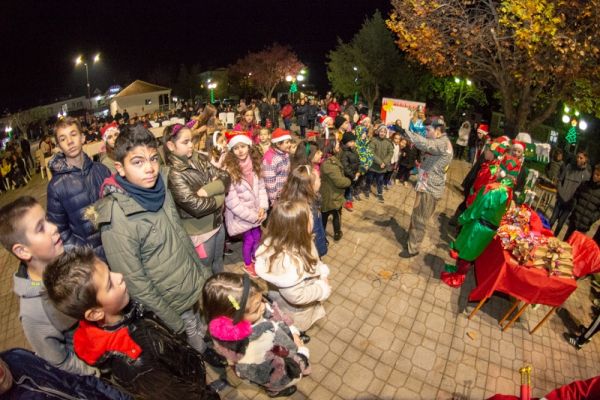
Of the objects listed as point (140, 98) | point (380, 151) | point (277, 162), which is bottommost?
point (140, 98)

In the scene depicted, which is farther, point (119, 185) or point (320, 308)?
point (320, 308)

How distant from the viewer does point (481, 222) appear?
4.88 meters

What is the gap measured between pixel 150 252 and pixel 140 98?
47815 millimetres

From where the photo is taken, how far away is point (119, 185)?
2.58 meters

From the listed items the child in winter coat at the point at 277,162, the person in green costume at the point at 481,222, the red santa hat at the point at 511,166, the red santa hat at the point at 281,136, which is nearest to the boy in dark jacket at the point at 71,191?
the child in winter coat at the point at 277,162

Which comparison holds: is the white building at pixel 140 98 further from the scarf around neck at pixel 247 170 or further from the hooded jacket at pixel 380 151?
the scarf around neck at pixel 247 170

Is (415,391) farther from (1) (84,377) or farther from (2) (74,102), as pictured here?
(2) (74,102)

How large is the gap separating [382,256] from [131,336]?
186 inches

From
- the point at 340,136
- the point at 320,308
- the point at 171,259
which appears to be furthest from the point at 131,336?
the point at 340,136

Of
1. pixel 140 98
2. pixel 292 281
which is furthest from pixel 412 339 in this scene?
pixel 140 98

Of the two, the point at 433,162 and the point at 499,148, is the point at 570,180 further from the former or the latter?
the point at 433,162

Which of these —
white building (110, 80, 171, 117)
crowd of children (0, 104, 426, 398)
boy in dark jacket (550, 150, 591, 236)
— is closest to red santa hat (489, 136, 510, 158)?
boy in dark jacket (550, 150, 591, 236)

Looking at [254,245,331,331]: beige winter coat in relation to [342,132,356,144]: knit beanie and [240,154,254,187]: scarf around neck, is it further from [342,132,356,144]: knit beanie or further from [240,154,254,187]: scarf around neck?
[342,132,356,144]: knit beanie

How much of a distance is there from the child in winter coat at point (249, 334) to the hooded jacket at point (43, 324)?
3.27 feet
